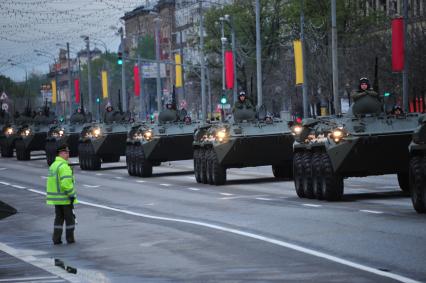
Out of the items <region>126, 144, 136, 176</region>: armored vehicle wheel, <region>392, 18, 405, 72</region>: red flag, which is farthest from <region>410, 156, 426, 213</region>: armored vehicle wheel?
<region>126, 144, 136, 176</region>: armored vehicle wheel

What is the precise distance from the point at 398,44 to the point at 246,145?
10523mm

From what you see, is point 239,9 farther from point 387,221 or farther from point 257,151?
point 387,221

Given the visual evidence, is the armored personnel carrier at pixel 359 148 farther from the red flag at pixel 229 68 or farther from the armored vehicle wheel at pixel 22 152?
the red flag at pixel 229 68

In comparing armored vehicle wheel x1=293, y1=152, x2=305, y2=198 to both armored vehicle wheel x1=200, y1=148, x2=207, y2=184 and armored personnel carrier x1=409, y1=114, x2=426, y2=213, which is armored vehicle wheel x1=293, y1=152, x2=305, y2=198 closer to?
armored personnel carrier x1=409, y1=114, x2=426, y2=213

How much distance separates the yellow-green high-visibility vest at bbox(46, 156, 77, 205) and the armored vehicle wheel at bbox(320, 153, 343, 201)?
8.16 metres

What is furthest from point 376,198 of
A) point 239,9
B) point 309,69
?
point 239,9

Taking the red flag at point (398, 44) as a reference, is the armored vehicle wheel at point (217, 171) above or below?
below

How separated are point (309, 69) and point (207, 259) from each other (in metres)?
63.1

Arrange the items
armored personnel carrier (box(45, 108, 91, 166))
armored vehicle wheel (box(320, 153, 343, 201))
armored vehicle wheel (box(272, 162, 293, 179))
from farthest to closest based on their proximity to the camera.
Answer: armored personnel carrier (box(45, 108, 91, 166)) < armored vehicle wheel (box(272, 162, 293, 179)) < armored vehicle wheel (box(320, 153, 343, 201))

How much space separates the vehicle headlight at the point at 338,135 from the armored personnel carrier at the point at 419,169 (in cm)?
469

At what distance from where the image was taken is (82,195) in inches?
1362

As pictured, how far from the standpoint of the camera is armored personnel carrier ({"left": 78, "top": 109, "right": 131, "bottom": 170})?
51.8 metres

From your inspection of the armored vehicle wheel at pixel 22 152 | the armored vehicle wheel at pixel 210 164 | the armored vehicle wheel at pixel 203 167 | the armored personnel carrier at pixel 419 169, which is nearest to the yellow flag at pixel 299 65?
the armored vehicle wheel at pixel 22 152

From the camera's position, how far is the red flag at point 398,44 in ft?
145
